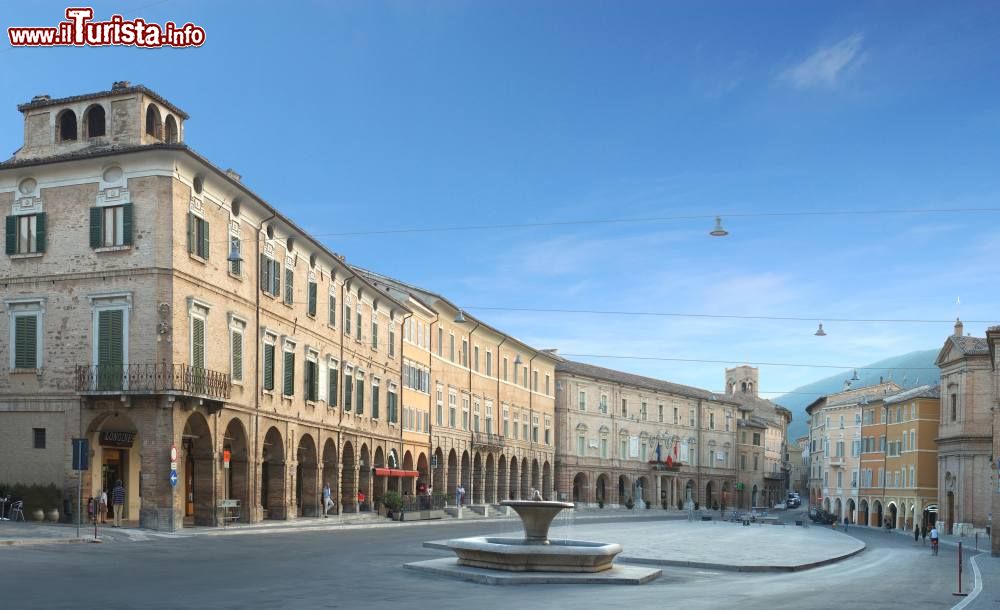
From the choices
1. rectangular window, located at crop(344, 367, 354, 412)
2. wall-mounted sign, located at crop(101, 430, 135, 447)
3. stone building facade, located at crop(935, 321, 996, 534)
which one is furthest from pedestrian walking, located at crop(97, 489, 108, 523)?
stone building facade, located at crop(935, 321, 996, 534)

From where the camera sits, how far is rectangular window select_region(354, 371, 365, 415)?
55.7m

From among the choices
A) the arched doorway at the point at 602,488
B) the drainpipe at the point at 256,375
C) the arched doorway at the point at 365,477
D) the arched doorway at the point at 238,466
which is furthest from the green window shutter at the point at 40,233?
the arched doorway at the point at 602,488

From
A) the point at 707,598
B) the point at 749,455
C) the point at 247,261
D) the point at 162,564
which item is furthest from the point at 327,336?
the point at 749,455

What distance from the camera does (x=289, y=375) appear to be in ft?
151

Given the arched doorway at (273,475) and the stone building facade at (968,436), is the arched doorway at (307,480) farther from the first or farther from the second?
the stone building facade at (968,436)

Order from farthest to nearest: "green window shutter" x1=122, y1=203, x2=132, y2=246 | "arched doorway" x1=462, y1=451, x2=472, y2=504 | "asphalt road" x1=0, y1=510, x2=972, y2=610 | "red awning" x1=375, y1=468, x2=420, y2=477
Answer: "arched doorway" x1=462, y1=451, x2=472, y2=504 → "red awning" x1=375, y1=468, x2=420, y2=477 → "green window shutter" x1=122, y1=203, x2=132, y2=246 → "asphalt road" x1=0, y1=510, x2=972, y2=610

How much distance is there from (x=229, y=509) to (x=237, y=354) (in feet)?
18.7

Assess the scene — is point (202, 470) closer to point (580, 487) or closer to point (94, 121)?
point (94, 121)

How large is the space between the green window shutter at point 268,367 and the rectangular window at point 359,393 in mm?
11838

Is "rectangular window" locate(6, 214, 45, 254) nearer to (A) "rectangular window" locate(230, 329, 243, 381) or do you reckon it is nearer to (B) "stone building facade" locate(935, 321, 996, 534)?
(A) "rectangular window" locate(230, 329, 243, 381)

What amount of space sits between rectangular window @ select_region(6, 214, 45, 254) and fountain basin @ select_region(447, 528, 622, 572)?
20958 mm

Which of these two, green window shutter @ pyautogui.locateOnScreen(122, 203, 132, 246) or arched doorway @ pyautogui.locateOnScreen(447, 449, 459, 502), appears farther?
arched doorway @ pyautogui.locateOnScreen(447, 449, 459, 502)

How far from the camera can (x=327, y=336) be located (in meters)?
51.1

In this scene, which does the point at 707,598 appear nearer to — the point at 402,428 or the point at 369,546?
the point at 369,546
